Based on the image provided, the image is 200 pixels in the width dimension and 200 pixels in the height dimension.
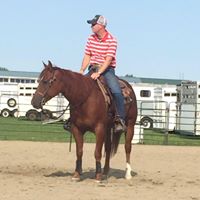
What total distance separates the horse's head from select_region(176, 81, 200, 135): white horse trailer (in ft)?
48.2

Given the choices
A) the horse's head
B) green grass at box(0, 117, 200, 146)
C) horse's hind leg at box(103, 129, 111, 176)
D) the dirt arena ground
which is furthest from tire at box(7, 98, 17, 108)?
the horse's head

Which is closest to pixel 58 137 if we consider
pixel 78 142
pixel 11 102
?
pixel 78 142

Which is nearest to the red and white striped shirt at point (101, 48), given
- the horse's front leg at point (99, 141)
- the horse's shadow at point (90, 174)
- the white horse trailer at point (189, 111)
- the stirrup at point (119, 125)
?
the stirrup at point (119, 125)

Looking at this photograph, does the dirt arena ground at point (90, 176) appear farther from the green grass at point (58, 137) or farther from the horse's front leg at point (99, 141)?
the green grass at point (58, 137)

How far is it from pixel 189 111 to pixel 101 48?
48.4 ft

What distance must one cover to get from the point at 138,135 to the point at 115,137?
29.2 feet

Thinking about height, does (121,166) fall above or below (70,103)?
below

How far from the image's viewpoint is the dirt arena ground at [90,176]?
684 centimetres

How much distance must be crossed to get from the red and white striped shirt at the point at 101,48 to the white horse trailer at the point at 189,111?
13.9m

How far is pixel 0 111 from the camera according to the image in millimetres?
35375

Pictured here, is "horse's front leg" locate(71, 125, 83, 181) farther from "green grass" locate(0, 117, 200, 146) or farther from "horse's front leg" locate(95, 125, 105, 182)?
"green grass" locate(0, 117, 200, 146)

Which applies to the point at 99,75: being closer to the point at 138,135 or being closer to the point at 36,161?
the point at 36,161

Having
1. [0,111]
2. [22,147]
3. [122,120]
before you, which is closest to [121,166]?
[122,120]

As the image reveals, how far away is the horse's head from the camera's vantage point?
7.63 metres
